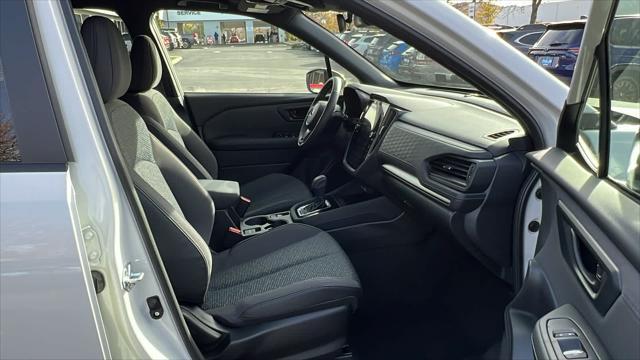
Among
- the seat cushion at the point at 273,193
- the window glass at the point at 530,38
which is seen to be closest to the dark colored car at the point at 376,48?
the seat cushion at the point at 273,193

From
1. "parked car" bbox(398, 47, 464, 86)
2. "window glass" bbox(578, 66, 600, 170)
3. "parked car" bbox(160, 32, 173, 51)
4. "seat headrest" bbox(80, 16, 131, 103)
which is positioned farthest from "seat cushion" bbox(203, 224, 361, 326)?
→ "parked car" bbox(160, 32, 173, 51)

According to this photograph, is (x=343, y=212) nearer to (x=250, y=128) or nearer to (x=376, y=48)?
(x=376, y=48)

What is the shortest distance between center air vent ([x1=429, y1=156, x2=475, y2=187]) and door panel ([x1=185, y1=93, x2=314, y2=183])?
1.80m

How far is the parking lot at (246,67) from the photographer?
3.78 meters

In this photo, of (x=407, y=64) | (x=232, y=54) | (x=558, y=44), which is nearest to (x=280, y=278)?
(x=407, y=64)

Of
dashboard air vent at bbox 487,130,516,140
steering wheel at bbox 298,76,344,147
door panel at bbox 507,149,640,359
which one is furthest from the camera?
steering wheel at bbox 298,76,344,147

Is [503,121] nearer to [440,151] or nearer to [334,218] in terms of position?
[440,151]

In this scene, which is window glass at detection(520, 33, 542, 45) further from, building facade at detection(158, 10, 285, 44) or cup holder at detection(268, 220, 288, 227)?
cup holder at detection(268, 220, 288, 227)

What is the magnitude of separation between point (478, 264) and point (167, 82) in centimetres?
243

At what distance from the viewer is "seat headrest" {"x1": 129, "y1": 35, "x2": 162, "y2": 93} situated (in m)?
2.51

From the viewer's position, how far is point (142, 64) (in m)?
2.54

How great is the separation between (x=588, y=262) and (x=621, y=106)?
333 millimetres

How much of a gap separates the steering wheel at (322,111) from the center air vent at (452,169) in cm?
91

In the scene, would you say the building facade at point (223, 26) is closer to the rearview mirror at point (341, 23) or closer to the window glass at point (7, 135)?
the rearview mirror at point (341, 23)
